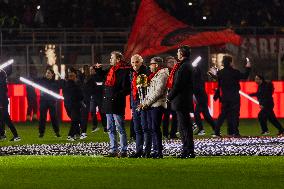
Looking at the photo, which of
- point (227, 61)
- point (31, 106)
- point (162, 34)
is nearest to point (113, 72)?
point (227, 61)

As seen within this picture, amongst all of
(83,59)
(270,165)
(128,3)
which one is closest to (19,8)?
(128,3)

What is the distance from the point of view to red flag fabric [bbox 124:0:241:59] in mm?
43188

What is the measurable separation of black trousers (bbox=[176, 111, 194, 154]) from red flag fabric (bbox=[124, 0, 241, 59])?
66.7ft

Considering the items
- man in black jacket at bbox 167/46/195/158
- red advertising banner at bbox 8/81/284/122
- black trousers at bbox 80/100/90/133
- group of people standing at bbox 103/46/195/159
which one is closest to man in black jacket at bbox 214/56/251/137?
black trousers at bbox 80/100/90/133

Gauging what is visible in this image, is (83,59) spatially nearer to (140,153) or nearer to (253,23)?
(253,23)

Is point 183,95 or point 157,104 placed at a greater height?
point 183,95

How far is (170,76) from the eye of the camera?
22578mm

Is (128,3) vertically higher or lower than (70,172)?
higher

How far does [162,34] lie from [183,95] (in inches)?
853

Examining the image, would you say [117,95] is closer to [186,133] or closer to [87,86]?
[186,133]

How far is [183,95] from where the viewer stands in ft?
74.0

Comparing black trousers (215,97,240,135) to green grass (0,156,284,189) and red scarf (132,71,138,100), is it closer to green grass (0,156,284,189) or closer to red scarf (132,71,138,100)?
red scarf (132,71,138,100)

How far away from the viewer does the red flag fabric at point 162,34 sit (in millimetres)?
43188

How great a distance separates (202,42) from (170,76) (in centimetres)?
2157
